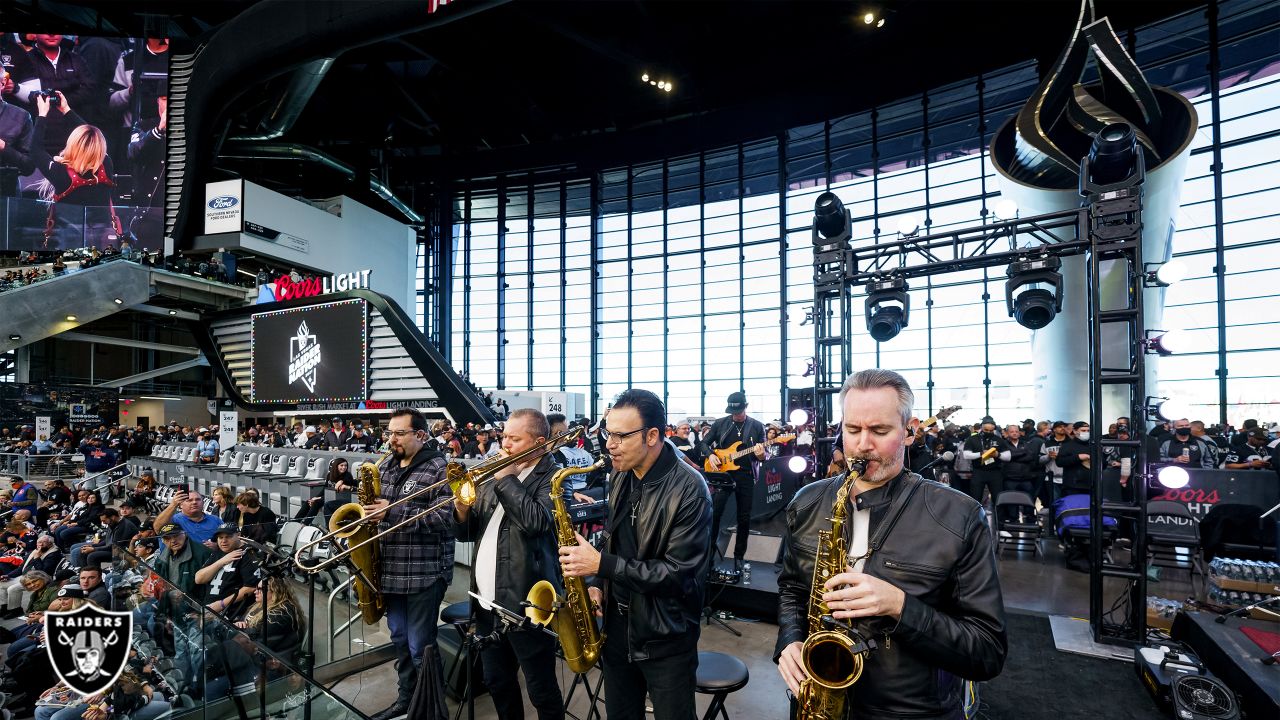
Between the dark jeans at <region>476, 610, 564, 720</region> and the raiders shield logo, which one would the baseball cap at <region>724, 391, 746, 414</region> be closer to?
the dark jeans at <region>476, 610, 564, 720</region>

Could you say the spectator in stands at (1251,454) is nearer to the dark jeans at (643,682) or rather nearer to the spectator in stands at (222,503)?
the dark jeans at (643,682)

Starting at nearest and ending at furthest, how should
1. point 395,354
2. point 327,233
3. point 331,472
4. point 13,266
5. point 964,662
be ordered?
point 964,662 < point 331,472 < point 395,354 < point 13,266 < point 327,233

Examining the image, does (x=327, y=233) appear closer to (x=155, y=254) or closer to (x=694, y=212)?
(x=155, y=254)


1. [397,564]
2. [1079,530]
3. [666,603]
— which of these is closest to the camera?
[666,603]

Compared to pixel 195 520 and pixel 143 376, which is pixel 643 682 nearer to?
pixel 195 520

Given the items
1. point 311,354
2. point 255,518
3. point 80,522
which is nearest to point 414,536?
point 255,518

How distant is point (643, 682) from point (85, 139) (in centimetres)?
2620

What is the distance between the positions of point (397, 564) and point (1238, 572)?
6001 mm

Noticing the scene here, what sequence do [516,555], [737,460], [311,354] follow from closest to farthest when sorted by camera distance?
[516,555], [737,460], [311,354]

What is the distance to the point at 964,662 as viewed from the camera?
145cm

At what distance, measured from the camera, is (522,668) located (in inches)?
101

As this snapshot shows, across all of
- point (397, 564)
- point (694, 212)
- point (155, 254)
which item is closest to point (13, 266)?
point (155, 254)

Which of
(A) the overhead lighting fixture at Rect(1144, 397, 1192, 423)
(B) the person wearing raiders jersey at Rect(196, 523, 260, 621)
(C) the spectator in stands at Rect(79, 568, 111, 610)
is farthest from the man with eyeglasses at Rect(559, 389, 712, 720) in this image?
(A) the overhead lighting fixture at Rect(1144, 397, 1192, 423)

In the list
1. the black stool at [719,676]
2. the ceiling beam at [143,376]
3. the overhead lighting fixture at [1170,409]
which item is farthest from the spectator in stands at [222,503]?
the ceiling beam at [143,376]
